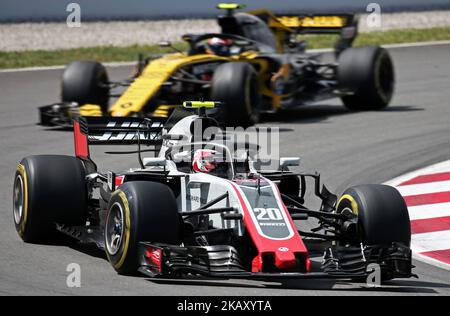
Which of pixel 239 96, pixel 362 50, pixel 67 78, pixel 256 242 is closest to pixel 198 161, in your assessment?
pixel 256 242

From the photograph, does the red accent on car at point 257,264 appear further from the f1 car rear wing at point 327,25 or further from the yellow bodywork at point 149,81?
the f1 car rear wing at point 327,25

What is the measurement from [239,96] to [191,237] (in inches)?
322

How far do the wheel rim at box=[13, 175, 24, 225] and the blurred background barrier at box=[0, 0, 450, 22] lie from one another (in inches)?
636

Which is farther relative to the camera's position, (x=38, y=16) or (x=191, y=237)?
(x=38, y=16)

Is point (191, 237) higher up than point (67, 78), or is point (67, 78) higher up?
point (67, 78)

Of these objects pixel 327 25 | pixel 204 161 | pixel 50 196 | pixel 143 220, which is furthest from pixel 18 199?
pixel 327 25

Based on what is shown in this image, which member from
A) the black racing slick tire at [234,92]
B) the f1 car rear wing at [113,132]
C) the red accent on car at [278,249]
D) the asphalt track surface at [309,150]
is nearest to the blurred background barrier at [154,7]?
the asphalt track surface at [309,150]

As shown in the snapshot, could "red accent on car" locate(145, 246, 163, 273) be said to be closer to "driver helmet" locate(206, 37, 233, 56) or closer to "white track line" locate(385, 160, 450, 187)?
"white track line" locate(385, 160, 450, 187)

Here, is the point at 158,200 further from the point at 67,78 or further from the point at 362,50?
the point at 362,50

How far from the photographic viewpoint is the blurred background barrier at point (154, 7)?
87.5 feet

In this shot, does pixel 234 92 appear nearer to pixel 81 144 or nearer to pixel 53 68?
pixel 81 144

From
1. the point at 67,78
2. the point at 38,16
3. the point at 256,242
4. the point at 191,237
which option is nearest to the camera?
the point at 256,242

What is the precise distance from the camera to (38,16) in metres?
26.8

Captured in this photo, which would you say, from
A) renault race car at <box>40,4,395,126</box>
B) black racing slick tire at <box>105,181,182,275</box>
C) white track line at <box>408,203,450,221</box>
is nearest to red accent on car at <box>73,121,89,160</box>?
black racing slick tire at <box>105,181,182,275</box>
